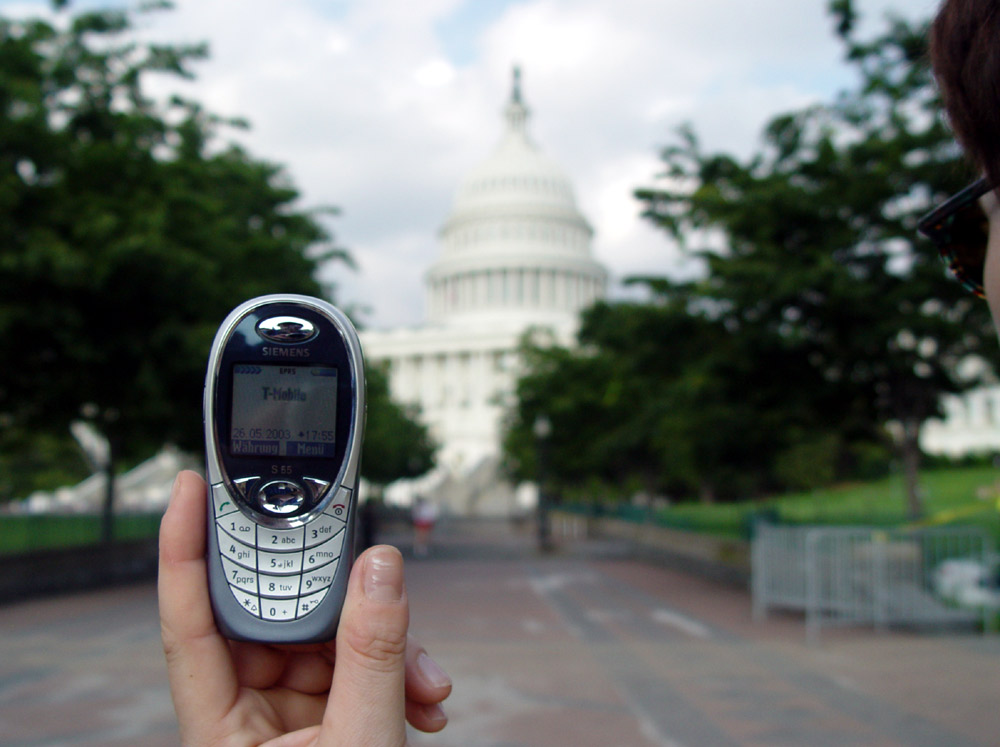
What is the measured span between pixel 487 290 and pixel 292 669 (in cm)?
10373

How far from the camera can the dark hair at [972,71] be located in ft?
4.25

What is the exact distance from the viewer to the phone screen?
5.78 ft

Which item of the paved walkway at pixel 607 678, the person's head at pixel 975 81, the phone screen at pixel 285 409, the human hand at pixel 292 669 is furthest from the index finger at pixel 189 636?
the paved walkway at pixel 607 678

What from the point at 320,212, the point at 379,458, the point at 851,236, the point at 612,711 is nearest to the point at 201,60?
the point at 320,212

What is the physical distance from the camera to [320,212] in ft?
77.1

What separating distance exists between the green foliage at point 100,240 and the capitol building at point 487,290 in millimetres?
79977

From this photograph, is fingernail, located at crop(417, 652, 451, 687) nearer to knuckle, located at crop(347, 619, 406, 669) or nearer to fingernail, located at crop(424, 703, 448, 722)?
fingernail, located at crop(424, 703, 448, 722)

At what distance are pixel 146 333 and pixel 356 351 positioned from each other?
15110mm

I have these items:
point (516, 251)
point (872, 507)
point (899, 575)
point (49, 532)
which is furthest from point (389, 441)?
point (516, 251)

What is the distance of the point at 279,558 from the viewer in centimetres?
168

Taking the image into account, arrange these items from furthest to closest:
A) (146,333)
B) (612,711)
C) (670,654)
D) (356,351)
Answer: (146,333)
(670,654)
(612,711)
(356,351)

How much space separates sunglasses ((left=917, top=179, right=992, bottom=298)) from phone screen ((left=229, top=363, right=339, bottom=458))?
1.10 meters

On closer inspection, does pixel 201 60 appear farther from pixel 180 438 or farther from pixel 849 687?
pixel 849 687

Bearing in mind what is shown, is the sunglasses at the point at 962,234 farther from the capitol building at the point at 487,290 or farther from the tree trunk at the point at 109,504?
the capitol building at the point at 487,290
